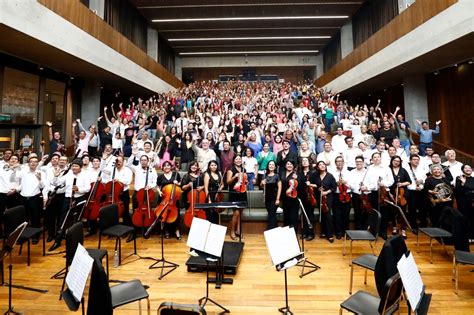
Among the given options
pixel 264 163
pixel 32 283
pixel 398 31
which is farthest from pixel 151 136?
pixel 398 31

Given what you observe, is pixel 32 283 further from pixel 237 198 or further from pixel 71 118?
pixel 71 118

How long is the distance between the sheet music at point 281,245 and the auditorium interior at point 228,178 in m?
0.02

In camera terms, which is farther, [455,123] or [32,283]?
[455,123]

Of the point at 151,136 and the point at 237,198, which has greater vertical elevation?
the point at 151,136

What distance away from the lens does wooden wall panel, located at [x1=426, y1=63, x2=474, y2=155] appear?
8.02 m

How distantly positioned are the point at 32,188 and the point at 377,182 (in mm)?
5644

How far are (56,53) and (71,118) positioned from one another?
305 cm

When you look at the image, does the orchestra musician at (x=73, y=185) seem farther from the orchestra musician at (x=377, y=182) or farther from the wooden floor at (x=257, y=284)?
the orchestra musician at (x=377, y=182)

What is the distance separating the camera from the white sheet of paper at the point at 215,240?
2.46m

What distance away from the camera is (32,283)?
3184 millimetres

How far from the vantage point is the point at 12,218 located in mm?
3400

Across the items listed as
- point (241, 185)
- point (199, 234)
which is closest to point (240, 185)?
point (241, 185)

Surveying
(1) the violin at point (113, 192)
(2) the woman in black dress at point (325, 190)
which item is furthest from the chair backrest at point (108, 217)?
(2) the woman in black dress at point (325, 190)

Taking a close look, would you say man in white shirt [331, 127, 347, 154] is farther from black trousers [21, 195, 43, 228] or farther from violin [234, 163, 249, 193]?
black trousers [21, 195, 43, 228]
